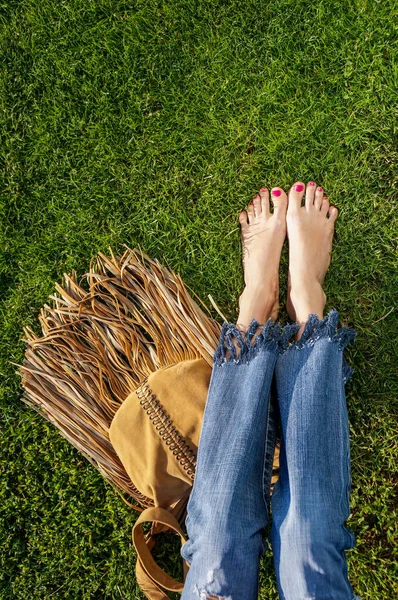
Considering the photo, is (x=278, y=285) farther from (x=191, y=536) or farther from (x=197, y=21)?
(x=197, y=21)

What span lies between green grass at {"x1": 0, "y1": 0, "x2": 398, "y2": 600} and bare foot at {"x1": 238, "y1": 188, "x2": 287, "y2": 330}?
0.20 ft

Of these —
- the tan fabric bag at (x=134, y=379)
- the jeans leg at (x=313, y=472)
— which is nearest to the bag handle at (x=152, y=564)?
the tan fabric bag at (x=134, y=379)

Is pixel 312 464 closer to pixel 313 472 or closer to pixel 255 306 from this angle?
pixel 313 472

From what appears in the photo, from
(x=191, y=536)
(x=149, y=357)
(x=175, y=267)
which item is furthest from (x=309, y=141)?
(x=191, y=536)

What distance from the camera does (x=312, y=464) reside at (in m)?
1.64

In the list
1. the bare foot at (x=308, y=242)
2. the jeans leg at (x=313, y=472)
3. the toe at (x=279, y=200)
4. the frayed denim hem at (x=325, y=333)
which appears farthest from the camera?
the toe at (x=279, y=200)

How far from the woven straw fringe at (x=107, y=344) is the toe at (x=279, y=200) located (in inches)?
20.3

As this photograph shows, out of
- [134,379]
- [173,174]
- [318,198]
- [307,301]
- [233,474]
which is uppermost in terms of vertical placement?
[173,174]

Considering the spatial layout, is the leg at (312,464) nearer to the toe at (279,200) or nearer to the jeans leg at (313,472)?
the jeans leg at (313,472)

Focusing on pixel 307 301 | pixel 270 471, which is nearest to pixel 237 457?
pixel 270 471

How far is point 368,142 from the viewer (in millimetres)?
2100

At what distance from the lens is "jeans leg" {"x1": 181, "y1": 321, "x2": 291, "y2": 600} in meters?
1.58

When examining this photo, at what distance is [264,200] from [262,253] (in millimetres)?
234

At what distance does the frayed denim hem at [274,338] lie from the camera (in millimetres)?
1854
